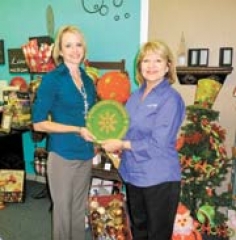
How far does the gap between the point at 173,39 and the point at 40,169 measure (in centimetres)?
173

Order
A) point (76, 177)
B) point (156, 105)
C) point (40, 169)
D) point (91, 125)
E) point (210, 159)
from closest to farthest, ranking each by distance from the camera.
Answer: point (156, 105) → point (91, 125) → point (76, 177) → point (210, 159) → point (40, 169)

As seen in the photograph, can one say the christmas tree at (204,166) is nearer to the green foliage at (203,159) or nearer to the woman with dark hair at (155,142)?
the green foliage at (203,159)

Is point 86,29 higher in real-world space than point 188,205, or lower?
higher

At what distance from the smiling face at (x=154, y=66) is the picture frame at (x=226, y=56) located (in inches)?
37.5

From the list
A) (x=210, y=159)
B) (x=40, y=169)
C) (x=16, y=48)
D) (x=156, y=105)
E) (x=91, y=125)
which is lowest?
(x=40, y=169)

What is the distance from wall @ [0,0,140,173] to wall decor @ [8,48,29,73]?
0.06 meters

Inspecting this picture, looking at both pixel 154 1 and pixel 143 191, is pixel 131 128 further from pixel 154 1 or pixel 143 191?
pixel 154 1

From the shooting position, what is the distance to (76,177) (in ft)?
6.01

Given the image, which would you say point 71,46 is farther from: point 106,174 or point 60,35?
point 106,174

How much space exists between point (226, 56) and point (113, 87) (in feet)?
2.84

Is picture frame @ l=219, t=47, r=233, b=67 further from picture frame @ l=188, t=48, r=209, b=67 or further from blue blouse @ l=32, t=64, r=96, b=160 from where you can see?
blue blouse @ l=32, t=64, r=96, b=160

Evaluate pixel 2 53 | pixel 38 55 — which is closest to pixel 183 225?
pixel 38 55

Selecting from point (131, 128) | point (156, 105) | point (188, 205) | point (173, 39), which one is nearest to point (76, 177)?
point (131, 128)

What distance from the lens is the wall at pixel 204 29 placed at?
2.38 metres
